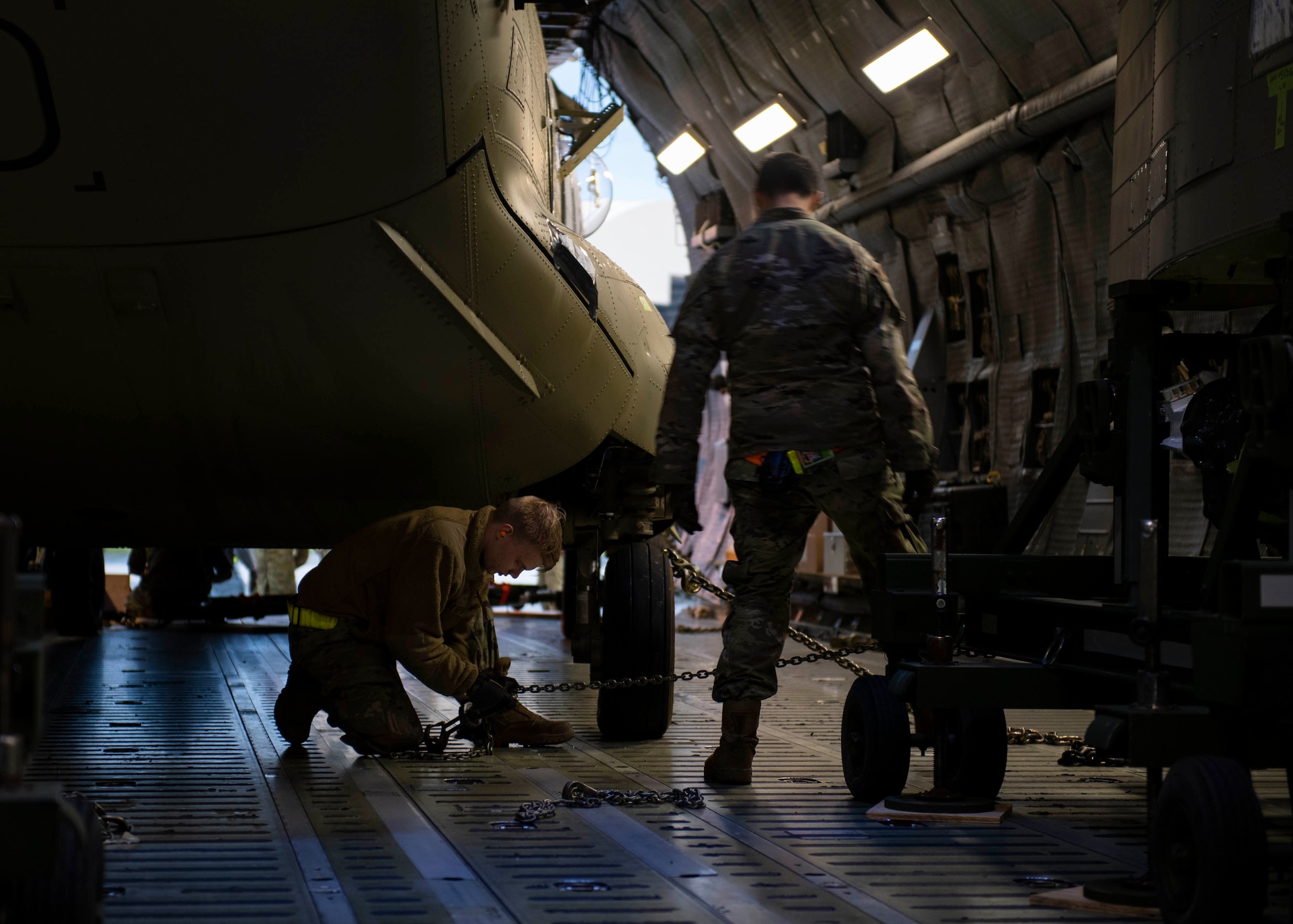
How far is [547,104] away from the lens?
18.4ft

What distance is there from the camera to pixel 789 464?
3934 mm

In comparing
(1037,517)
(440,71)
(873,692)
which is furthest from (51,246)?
(1037,517)

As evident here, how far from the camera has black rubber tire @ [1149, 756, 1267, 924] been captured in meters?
2.28

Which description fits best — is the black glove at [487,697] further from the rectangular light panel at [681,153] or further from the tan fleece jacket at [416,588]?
the rectangular light panel at [681,153]

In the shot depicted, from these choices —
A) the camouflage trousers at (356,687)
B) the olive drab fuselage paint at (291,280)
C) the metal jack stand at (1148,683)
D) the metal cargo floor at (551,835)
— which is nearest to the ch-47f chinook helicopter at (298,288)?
the olive drab fuselage paint at (291,280)

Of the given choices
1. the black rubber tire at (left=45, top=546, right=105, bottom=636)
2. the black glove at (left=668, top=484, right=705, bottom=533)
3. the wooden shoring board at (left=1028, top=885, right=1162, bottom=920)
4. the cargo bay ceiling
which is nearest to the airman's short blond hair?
the black glove at (left=668, top=484, right=705, bottom=533)

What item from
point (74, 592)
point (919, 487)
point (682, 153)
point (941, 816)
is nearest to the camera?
point (941, 816)

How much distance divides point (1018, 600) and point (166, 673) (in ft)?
16.2

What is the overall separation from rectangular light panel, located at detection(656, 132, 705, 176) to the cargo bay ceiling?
722 mm

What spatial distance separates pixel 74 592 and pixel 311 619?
Answer: 19.1ft

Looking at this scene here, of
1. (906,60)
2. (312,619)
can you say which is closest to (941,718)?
(312,619)

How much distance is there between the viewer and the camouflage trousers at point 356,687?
4.48 m

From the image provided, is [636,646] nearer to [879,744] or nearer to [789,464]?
[789,464]

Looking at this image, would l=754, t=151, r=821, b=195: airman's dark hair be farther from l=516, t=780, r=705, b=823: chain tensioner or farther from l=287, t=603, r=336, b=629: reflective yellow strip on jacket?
l=287, t=603, r=336, b=629: reflective yellow strip on jacket
